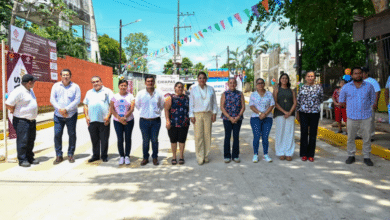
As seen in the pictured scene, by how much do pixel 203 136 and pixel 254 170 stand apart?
119 centimetres

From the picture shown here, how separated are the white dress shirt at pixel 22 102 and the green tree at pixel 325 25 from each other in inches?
352

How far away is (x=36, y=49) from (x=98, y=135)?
7.46 metres

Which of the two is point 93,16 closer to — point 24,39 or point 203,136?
point 24,39

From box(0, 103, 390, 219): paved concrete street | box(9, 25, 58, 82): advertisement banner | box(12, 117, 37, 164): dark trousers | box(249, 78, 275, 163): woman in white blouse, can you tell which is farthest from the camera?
box(9, 25, 58, 82): advertisement banner

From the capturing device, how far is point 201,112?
591 cm

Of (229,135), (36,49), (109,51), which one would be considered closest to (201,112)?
(229,135)

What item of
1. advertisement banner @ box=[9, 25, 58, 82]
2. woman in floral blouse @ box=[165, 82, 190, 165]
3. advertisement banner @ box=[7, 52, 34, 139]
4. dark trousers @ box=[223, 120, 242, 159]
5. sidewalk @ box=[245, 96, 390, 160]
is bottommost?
sidewalk @ box=[245, 96, 390, 160]

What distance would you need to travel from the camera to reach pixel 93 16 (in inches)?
1231

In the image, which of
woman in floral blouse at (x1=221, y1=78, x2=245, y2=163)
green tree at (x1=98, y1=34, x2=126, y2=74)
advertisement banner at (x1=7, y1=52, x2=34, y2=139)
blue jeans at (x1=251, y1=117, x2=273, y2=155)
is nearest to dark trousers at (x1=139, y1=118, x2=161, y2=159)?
woman in floral blouse at (x1=221, y1=78, x2=245, y2=163)

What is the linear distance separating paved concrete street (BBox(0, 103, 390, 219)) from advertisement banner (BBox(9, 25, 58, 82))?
16.8 feet

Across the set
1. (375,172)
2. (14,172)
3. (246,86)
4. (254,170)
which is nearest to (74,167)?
(14,172)

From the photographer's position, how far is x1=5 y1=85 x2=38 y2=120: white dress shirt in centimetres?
561

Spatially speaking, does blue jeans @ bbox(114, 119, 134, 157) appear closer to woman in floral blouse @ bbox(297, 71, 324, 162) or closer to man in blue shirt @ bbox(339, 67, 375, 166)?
woman in floral blouse @ bbox(297, 71, 324, 162)

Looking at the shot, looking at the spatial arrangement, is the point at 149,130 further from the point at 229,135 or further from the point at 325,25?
the point at 325,25
